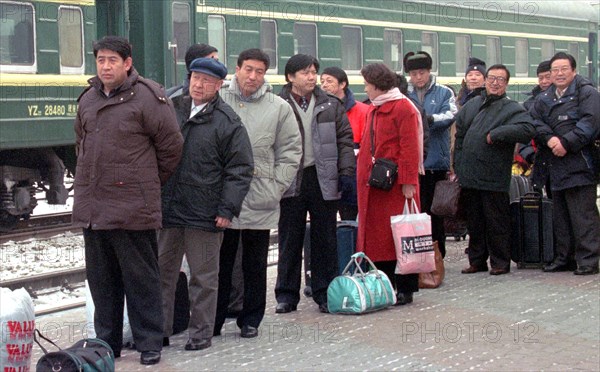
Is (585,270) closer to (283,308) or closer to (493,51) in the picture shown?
(283,308)

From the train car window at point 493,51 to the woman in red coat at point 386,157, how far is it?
43.3 feet

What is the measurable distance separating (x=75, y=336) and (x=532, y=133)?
402cm

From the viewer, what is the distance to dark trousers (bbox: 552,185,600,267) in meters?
9.71

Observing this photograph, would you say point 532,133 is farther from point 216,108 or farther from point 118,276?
point 118,276

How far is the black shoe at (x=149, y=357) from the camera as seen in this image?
6727mm

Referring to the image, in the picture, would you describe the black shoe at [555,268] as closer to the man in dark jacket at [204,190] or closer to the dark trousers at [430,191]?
the dark trousers at [430,191]

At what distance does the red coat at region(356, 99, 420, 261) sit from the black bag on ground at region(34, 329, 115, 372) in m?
2.98

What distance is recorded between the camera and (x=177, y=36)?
48.9 feet

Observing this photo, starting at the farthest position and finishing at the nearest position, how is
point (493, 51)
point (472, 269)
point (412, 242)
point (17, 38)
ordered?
point (493, 51)
point (17, 38)
point (472, 269)
point (412, 242)

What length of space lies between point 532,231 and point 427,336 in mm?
2828

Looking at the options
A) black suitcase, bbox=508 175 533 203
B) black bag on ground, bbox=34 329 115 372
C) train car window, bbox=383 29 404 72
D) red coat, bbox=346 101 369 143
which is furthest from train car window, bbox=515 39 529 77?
black bag on ground, bbox=34 329 115 372

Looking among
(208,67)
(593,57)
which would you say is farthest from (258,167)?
(593,57)

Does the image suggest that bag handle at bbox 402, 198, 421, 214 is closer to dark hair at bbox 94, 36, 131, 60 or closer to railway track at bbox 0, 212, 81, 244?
dark hair at bbox 94, 36, 131, 60

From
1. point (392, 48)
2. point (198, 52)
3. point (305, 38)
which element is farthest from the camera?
point (392, 48)
